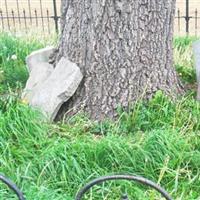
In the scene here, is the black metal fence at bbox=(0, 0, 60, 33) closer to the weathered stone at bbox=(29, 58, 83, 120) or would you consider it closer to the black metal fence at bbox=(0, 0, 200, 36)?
the black metal fence at bbox=(0, 0, 200, 36)

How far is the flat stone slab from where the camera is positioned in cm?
371

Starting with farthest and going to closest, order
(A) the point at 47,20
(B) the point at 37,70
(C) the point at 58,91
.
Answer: (A) the point at 47,20, (B) the point at 37,70, (C) the point at 58,91

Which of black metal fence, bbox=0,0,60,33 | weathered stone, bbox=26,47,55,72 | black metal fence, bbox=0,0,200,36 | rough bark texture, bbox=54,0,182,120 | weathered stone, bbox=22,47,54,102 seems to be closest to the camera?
rough bark texture, bbox=54,0,182,120

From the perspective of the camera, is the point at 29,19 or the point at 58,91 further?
the point at 29,19

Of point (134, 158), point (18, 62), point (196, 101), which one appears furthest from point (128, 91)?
point (18, 62)

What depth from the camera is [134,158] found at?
9.84ft

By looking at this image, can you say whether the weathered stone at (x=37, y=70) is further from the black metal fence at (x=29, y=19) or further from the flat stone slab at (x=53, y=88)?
the black metal fence at (x=29, y=19)

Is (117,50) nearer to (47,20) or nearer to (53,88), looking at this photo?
(53,88)

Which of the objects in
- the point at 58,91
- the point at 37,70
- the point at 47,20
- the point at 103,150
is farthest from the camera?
the point at 47,20

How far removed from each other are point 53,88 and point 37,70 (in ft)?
1.33

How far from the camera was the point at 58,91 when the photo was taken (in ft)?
12.3

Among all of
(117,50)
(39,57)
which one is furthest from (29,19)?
(117,50)

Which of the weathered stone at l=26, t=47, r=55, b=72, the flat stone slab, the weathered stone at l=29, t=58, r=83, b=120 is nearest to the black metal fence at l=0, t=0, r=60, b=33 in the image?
the weathered stone at l=26, t=47, r=55, b=72

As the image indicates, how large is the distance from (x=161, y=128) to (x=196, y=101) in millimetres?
548
